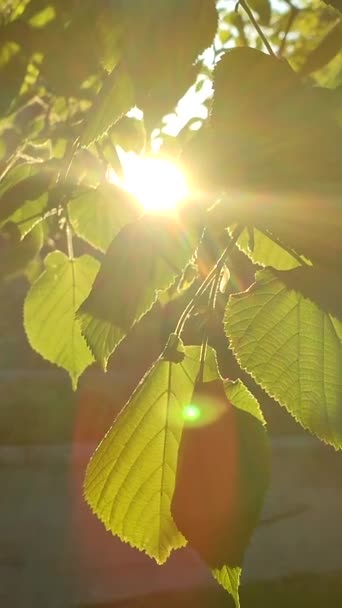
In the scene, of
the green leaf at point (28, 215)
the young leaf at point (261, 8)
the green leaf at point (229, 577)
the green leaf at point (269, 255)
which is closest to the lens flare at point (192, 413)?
the green leaf at point (229, 577)

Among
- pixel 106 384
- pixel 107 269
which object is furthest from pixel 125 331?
pixel 106 384

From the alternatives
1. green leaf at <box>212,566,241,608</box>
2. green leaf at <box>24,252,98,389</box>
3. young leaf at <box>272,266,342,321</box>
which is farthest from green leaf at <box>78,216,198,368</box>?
green leaf at <box>24,252,98,389</box>

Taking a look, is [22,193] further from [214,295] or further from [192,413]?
[192,413]

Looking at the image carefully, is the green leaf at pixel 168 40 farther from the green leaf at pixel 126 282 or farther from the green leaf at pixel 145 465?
the green leaf at pixel 145 465

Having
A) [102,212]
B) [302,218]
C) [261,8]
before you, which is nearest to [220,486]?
[302,218]

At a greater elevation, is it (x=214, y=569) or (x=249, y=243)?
(x=249, y=243)

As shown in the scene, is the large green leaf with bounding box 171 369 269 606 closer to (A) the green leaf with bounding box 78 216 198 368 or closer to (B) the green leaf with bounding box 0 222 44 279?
(A) the green leaf with bounding box 78 216 198 368

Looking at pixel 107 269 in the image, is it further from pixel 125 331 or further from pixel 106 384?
pixel 106 384
